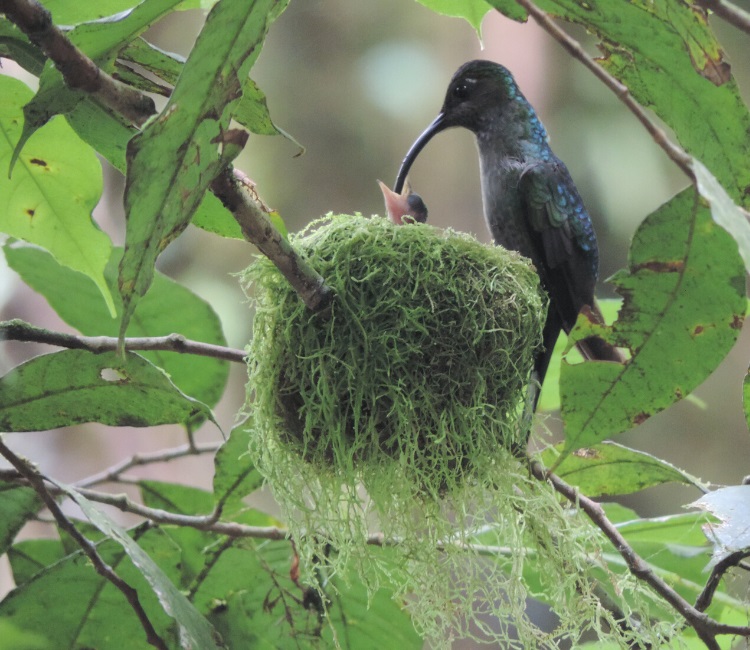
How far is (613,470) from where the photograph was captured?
1.06 meters

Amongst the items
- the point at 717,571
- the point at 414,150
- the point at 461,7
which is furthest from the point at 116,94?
the point at 414,150

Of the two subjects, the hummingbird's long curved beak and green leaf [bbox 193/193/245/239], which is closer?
green leaf [bbox 193/193/245/239]

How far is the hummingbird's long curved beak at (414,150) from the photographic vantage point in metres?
1.38

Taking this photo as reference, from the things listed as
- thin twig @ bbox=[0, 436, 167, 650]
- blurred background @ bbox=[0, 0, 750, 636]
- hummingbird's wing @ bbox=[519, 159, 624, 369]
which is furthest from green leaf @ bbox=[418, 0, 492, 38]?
blurred background @ bbox=[0, 0, 750, 636]

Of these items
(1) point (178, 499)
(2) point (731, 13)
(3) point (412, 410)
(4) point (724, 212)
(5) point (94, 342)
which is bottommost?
(1) point (178, 499)

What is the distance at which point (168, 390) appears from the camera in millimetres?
899

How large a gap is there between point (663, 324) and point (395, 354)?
283 mm

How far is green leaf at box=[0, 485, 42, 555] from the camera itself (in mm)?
931

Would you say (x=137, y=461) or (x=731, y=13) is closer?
(x=731, y=13)

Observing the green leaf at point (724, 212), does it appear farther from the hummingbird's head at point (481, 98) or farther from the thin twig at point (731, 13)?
the hummingbird's head at point (481, 98)

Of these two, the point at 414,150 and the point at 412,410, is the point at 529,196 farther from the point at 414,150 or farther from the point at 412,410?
the point at 412,410

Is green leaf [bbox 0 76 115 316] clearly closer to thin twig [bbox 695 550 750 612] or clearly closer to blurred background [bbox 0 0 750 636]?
thin twig [bbox 695 550 750 612]

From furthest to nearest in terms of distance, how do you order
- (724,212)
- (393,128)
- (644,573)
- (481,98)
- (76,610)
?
(393,128), (481,98), (76,610), (644,573), (724,212)

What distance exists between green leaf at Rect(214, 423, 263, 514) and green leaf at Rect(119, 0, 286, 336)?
58 centimetres
